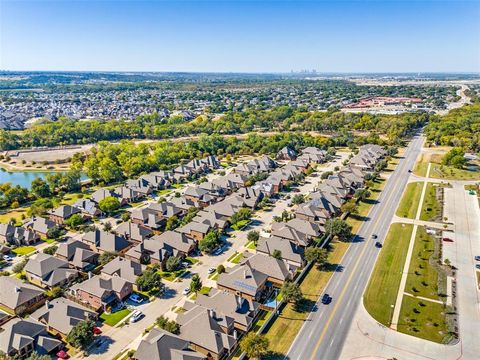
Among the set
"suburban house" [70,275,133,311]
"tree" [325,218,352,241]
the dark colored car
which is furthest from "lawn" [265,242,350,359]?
"suburban house" [70,275,133,311]

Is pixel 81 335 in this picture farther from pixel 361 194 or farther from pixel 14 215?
pixel 361 194

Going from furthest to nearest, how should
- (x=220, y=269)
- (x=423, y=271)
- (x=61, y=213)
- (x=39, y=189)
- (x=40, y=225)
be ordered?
(x=39, y=189) < (x=61, y=213) < (x=40, y=225) < (x=423, y=271) < (x=220, y=269)

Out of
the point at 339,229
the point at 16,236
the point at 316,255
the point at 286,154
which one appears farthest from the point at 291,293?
the point at 286,154

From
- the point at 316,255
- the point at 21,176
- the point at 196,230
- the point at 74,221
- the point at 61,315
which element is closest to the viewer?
the point at 61,315

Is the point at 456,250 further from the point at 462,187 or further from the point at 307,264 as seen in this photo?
the point at 462,187

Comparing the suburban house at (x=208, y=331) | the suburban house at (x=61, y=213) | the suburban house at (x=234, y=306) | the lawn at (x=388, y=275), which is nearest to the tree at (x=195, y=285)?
the suburban house at (x=234, y=306)

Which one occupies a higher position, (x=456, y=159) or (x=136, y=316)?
(x=456, y=159)

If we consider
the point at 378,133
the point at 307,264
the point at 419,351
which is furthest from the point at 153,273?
the point at 378,133
